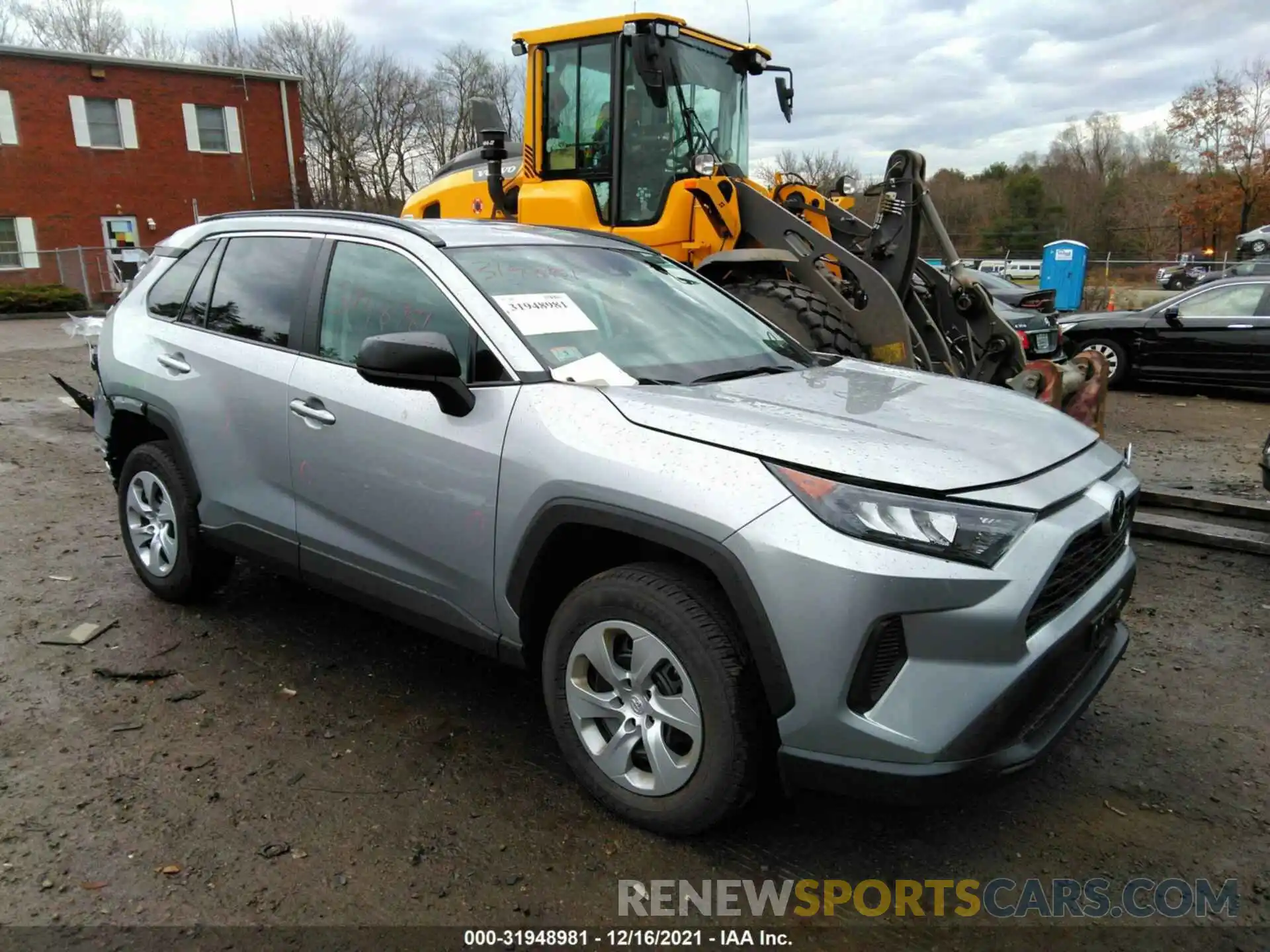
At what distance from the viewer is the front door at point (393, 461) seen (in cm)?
297

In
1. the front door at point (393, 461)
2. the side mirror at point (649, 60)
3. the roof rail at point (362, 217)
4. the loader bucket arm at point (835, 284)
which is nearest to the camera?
the front door at point (393, 461)

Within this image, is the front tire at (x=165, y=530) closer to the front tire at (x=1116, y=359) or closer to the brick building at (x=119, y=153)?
the front tire at (x=1116, y=359)

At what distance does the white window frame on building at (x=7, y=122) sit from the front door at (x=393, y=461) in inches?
1166

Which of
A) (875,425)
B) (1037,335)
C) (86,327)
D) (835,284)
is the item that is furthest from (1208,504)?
(86,327)

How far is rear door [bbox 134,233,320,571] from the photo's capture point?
366cm

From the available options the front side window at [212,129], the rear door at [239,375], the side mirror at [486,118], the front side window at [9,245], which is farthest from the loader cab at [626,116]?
the front side window at [212,129]

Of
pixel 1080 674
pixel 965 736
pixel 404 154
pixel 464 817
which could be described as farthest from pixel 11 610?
pixel 404 154

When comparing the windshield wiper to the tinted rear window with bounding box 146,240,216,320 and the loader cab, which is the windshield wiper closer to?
the tinted rear window with bounding box 146,240,216,320

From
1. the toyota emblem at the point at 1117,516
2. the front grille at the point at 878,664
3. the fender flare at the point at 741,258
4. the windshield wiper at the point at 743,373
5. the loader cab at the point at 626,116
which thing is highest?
the loader cab at the point at 626,116

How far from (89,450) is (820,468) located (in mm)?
7607

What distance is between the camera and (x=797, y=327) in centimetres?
575

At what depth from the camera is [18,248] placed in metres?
26.7

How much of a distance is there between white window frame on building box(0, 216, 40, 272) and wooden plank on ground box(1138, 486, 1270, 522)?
29901 millimetres

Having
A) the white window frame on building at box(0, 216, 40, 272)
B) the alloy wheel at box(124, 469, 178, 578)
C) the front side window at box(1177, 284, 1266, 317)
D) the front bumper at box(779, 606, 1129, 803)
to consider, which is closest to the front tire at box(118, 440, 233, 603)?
the alloy wheel at box(124, 469, 178, 578)
